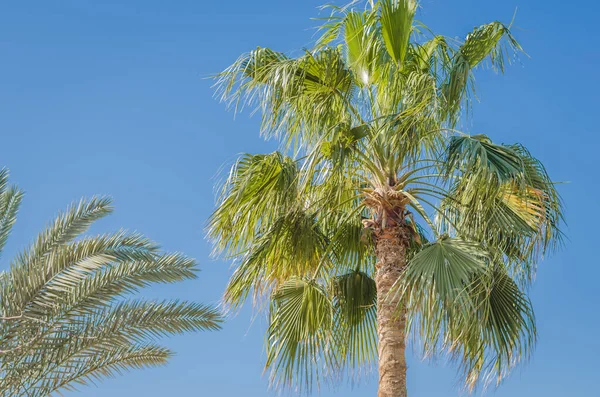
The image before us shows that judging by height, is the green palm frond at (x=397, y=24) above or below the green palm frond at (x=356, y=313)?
above

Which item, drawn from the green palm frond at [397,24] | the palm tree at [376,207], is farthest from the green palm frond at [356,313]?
the green palm frond at [397,24]

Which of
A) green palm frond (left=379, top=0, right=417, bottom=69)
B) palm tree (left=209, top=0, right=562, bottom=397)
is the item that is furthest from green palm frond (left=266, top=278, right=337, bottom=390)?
green palm frond (left=379, top=0, right=417, bottom=69)

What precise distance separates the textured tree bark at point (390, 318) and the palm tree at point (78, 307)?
7.84 feet

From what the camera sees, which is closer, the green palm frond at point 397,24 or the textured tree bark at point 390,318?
the textured tree bark at point 390,318

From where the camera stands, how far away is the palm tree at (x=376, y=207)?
8383 mm

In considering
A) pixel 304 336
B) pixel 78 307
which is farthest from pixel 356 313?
pixel 78 307

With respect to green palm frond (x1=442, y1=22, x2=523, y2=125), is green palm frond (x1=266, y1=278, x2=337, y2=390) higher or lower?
lower

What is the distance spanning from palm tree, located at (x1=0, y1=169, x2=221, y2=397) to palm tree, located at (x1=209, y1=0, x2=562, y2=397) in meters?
0.97

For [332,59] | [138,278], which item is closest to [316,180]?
[332,59]

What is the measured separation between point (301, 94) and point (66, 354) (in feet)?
13.2

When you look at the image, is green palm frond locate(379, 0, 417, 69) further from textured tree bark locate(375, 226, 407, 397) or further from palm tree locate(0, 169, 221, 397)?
palm tree locate(0, 169, 221, 397)

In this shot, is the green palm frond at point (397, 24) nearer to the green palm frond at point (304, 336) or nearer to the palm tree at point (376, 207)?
the palm tree at point (376, 207)

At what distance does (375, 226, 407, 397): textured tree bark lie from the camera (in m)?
8.41

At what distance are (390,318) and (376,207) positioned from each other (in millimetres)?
1343
